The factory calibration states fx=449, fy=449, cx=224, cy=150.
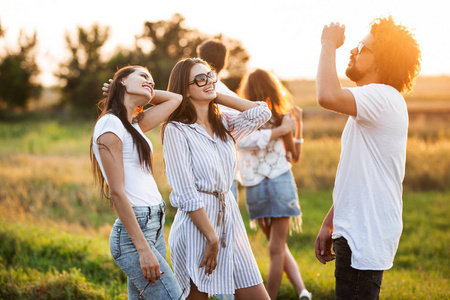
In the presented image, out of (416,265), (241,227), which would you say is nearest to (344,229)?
(241,227)

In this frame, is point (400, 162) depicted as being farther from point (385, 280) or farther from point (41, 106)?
point (41, 106)

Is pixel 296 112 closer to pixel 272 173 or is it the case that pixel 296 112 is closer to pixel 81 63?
pixel 272 173

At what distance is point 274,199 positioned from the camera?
4176 mm

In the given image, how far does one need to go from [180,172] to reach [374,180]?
1.13 metres

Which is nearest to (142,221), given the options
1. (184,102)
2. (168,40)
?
(184,102)

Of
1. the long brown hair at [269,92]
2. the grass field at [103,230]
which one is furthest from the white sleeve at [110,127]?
the long brown hair at [269,92]

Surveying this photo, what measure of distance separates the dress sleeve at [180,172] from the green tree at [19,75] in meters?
41.5

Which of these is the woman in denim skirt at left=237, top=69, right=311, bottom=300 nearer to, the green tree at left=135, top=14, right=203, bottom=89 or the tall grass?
the tall grass

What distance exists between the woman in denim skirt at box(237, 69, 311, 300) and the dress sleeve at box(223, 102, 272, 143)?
95 centimetres

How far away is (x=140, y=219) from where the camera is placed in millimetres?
2572

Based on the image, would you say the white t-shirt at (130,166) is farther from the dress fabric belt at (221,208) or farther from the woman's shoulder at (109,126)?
the dress fabric belt at (221,208)

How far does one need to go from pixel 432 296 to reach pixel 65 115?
41723mm

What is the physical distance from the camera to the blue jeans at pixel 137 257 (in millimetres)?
2537

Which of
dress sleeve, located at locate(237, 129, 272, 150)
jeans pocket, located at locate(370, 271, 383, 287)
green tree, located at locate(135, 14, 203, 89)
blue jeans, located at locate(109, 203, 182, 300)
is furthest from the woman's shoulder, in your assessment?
green tree, located at locate(135, 14, 203, 89)
